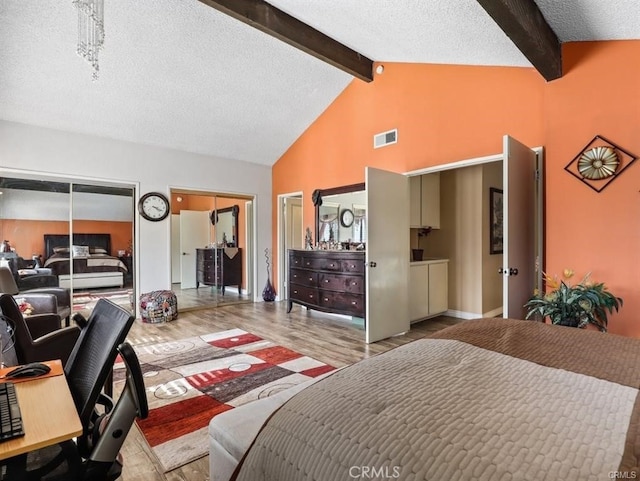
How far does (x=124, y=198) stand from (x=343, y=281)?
355 centimetres

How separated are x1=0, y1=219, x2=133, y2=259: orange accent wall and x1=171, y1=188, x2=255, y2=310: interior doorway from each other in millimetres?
918

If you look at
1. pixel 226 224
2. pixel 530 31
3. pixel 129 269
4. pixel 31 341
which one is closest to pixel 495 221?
pixel 530 31

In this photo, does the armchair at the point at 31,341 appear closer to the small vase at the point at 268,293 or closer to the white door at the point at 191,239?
the white door at the point at 191,239

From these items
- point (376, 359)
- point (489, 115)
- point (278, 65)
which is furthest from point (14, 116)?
point (489, 115)

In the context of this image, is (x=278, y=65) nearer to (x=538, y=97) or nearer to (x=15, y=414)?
(x=538, y=97)

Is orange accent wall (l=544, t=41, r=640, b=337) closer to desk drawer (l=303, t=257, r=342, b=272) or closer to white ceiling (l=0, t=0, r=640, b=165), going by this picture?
white ceiling (l=0, t=0, r=640, b=165)

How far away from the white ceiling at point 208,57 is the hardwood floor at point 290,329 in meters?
2.79

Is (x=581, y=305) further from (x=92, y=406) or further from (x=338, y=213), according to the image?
(x=338, y=213)

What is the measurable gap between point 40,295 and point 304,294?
3122 millimetres

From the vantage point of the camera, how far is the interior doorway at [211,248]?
231 inches

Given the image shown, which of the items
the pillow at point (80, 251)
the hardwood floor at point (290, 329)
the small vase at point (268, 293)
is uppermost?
the pillow at point (80, 251)

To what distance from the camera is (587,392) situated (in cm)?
101

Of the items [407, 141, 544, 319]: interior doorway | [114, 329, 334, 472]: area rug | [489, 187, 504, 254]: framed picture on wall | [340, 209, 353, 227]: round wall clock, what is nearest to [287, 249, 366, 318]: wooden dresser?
[340, 209, 353, 227]: round wall clock

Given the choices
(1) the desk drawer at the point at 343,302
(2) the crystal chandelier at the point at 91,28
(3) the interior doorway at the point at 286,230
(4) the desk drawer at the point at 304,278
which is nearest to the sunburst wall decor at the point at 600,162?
(1) the desk drawer at the point at 343,302
